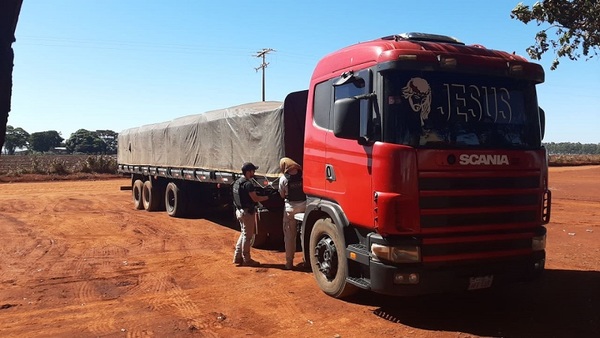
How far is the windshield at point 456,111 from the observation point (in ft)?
15.8

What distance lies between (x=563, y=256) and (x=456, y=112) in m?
5.03

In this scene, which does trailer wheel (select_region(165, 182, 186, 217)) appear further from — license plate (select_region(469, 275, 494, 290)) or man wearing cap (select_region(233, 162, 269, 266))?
license plate (select_region(469, 275, 494, 290))

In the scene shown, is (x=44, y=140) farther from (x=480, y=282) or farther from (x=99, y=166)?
(x=480, y=282)

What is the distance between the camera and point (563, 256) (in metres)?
8.33

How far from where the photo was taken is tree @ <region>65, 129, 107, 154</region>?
100438 mm

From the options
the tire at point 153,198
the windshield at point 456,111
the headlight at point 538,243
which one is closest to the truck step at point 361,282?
the windshield at point 456,111

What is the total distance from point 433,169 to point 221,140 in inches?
269

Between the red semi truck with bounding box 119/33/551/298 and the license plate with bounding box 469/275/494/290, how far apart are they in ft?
0.05

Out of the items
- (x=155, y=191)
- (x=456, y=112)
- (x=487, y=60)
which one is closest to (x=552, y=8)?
(x=487, y=60)

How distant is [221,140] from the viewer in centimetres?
1073

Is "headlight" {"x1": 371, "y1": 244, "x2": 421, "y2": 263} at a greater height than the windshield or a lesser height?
lesser

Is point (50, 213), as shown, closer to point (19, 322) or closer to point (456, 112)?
point (19, 322)

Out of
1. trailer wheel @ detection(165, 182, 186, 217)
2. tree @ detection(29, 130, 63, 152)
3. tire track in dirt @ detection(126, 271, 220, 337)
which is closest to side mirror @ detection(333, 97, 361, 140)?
tire track in dirt @ detection(126, 271, 220, 337)

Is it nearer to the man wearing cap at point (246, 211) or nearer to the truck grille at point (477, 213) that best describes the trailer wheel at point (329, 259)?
the truck grille at point (477, 213)
